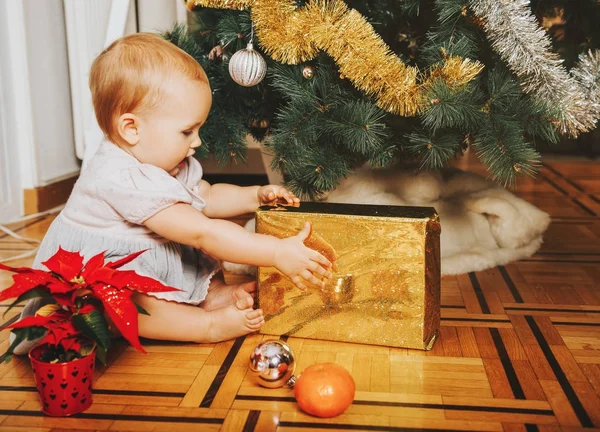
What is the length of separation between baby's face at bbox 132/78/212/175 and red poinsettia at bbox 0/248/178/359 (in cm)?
25

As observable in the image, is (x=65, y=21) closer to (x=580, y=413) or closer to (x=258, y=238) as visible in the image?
(x=258, y=238)

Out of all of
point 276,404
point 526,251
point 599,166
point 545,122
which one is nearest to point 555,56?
point 545,122

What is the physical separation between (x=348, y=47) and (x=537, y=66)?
1.06 feet

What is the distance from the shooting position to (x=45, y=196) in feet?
6.51

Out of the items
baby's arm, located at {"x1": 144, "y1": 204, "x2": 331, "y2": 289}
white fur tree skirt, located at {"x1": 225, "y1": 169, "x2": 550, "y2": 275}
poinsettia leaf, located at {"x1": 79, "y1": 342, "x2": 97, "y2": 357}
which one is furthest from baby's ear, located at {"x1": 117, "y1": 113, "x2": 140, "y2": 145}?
white fur tree skirt, located at {"x1": 225, "y1": 169, "x2": 550, "y2": 275}

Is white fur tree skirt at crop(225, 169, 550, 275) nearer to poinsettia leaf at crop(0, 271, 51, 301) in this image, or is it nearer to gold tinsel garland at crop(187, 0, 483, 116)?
gold tinsel garland at crop(187, 0, 483, 116)

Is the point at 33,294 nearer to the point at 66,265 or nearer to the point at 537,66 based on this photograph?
the point at 66,265

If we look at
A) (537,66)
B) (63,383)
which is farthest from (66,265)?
(537,66)

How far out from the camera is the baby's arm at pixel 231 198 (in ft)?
4.00

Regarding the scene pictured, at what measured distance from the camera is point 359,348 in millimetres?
1057

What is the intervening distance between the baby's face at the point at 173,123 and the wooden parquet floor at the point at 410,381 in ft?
1.01

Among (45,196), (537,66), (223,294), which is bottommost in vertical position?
(45,196)

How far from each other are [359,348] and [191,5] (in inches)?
28.8

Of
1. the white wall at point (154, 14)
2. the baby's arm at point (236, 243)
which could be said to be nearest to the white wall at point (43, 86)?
the white wall at point (154, 14)
